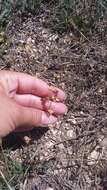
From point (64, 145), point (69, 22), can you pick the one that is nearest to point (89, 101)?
point (64, 145)

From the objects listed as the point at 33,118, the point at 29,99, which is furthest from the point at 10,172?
the point at 29,99

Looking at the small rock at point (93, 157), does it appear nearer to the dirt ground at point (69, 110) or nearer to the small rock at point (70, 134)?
the dirt ground at point (69, 110)

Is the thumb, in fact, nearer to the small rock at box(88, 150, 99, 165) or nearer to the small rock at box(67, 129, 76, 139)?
the small rock at box(67, 129, 76, 139)

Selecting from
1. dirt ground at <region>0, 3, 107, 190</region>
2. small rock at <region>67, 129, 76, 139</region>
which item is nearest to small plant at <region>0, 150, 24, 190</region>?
dirt ground at <region>0, 3, 107, 190</region>

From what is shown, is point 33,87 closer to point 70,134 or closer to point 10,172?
point 70,134

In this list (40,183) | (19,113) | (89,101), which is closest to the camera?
(19,113)

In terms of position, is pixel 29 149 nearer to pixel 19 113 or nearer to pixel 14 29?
pixel 19 113

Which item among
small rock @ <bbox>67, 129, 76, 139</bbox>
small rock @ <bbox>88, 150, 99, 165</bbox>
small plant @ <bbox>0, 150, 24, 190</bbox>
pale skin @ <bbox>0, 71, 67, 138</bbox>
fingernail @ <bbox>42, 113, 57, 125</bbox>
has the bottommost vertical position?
small plant @ <bbox>0, 150, 24, 190</bbox>

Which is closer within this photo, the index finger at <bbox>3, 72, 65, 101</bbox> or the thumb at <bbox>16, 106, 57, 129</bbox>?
the thumb at <bbox>16, 106, 57, 129</bbox>
